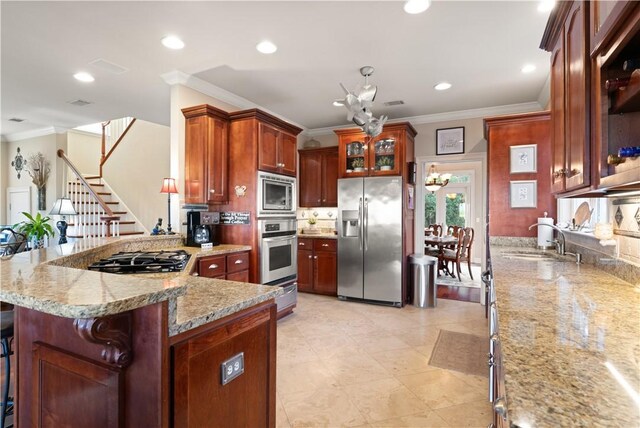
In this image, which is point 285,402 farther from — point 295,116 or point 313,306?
point 295,116

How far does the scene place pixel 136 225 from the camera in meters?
6.08

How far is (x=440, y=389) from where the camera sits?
92.0 inches

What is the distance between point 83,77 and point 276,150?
2.19 meters

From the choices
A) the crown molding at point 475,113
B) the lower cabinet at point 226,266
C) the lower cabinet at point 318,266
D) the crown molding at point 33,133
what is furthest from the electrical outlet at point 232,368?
the crown molding at point 33,133

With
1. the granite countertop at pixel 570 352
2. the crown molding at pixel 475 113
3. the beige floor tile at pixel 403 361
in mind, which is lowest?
the beige floor tile at pixel 403 361

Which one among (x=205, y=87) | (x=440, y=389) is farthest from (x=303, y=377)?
(x=205, y=87)

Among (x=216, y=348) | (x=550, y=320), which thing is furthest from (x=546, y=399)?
(x=216, y=348)

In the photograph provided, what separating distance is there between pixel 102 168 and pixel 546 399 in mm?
7652

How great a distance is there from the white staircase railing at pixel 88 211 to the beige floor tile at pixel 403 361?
14.9 feet

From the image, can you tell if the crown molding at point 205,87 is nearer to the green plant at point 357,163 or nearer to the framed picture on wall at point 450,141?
the green plant at point 357,163

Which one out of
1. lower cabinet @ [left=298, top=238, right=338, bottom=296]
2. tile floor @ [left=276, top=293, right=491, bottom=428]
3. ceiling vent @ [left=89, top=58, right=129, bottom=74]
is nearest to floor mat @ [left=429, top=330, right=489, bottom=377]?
tile floor @ [left=276, top=293, right=491, bottom=428]

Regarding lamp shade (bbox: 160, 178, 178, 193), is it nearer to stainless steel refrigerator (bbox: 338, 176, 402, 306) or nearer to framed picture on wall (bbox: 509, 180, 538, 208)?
stainless steel refrigerator (bbox: 338, 176, 402, 306)

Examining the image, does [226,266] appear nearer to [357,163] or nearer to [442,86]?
[357,163]

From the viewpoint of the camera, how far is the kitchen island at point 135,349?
90 cm
